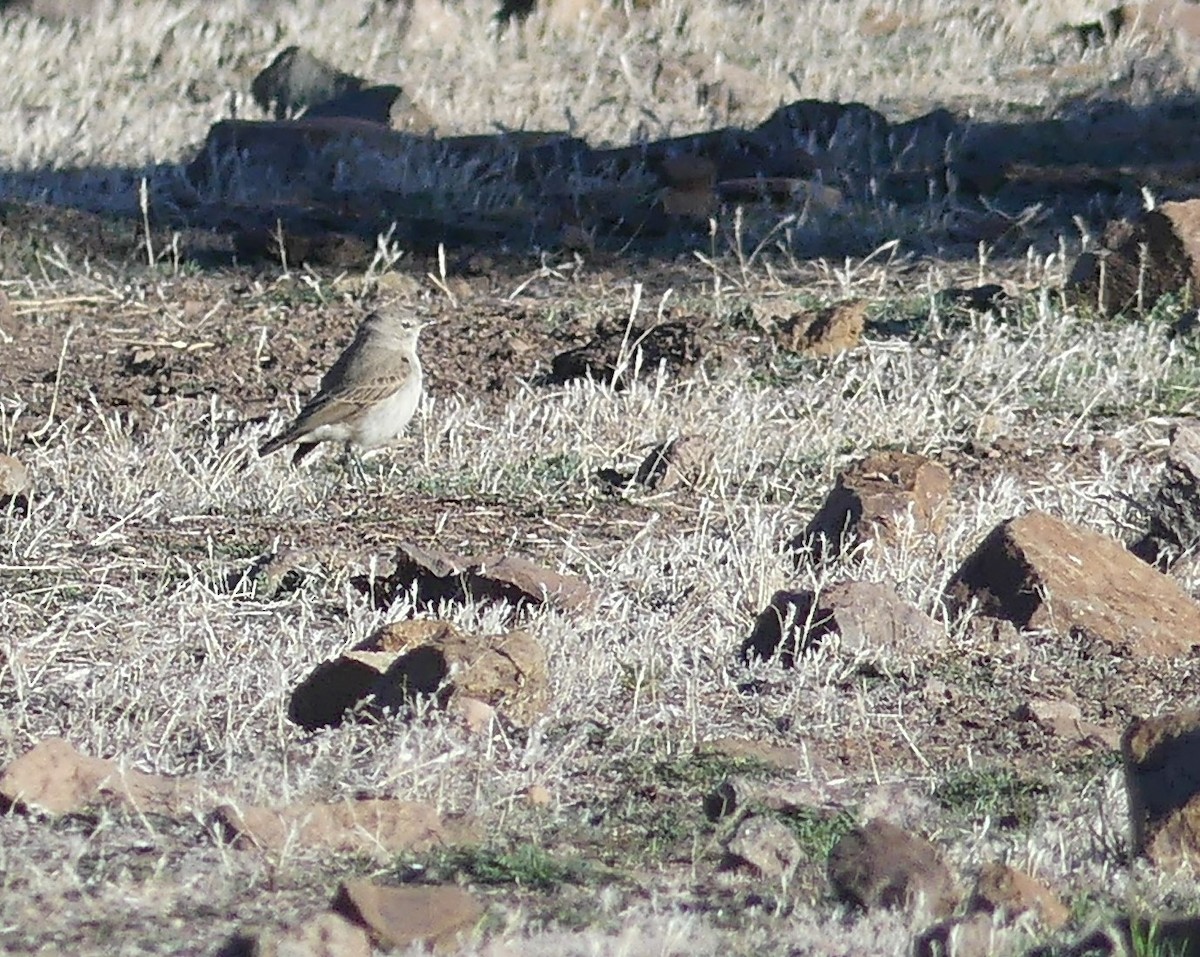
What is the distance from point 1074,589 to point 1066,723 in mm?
814

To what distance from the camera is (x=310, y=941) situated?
3424mm

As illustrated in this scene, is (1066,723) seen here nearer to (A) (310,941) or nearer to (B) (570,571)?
(B) (570,571)

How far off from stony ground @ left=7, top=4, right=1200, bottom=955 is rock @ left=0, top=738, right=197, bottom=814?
0.15 ft

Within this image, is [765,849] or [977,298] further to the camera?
[977,298]

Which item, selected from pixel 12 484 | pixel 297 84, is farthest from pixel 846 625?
pixel 297 84

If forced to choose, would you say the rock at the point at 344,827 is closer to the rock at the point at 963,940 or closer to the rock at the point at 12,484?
the rock at the point at 963,940

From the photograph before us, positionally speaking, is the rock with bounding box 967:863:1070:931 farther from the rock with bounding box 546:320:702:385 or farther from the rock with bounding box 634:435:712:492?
the rock with bounding box 546:320:702:385

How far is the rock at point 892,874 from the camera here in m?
3.88

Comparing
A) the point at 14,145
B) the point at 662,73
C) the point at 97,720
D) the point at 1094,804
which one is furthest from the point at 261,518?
the point at 662,73

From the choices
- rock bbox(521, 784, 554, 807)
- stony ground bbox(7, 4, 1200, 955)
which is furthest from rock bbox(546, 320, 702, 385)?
rock bbox(521, 784, 554, 807)

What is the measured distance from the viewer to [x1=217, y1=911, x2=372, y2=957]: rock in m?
3.39

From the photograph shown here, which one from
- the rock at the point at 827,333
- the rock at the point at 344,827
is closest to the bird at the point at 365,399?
the rock at the point at 827,333

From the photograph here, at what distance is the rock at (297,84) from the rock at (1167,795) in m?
12.4

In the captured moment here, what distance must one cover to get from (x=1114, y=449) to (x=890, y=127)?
6.62 meters
